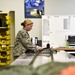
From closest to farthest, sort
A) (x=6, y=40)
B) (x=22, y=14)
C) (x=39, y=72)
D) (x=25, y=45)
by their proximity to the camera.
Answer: (x=39, y=72)
(x=25, y=45)
(x=6, y=40)
(x=22, y=14)

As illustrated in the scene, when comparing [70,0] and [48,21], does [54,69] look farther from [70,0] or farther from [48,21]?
[70,0]

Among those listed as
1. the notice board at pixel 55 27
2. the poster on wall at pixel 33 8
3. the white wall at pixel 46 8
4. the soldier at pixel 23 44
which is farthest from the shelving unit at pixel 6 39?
the soldier at pixel 23 44

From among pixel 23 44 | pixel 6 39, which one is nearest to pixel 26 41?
pixel 23 44

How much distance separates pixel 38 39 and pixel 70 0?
1349 millimetres

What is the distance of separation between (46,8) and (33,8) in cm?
36

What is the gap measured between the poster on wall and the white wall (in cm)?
11

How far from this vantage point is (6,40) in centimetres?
514

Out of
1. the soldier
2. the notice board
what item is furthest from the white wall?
the soldier

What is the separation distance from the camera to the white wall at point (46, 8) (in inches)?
214

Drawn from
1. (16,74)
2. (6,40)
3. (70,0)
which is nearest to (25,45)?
(6,40)

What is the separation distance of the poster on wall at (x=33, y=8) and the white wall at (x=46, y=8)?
109mm

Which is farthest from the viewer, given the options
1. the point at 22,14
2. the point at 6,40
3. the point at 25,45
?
the point at 22,14

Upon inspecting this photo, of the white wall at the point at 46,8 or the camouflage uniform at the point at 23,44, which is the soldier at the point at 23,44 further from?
the white wall at the point at 46,8

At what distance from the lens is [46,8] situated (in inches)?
216
